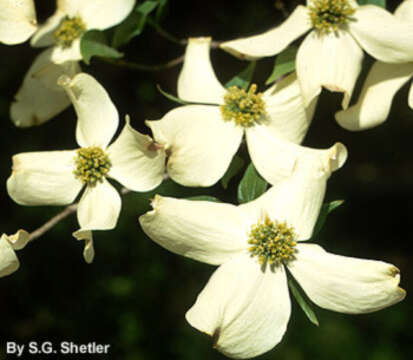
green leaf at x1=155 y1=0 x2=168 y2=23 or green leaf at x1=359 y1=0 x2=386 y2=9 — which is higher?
green leaf at x1=155 y1=0 x2=168 y2=23

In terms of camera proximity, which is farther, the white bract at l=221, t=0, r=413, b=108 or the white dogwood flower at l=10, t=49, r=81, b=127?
the white dogwood flower at l=10, t=49, r=81, b=127

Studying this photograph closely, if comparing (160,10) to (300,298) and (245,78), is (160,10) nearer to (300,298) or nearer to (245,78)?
(245,78)

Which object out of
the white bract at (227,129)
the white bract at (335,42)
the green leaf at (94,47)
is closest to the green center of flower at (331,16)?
the white bract at (335,42)

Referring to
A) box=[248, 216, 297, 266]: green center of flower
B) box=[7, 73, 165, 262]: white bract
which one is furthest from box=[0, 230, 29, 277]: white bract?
box=[248, 216, 297, 266]: green center of flower

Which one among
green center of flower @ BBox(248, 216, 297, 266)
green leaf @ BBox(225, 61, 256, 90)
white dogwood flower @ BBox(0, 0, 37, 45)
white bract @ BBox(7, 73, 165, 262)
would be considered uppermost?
white dogwood flower @ BBox(0, 0, 37, 45)

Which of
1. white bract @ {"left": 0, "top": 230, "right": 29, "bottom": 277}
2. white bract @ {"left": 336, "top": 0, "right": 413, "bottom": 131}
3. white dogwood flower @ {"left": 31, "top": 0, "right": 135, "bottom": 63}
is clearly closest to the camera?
white bract @ {"left": 0, "top": 230, "right": 29, "bottom": 277}

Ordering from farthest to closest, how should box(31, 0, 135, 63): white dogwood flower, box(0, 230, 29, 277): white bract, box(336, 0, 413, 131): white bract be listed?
box(31, 0, 135, 63): white dogwood flower
box(336, 0, 413, 131): white bract
box(0, 230, 29, 277): white bract

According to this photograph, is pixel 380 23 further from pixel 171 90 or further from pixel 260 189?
pixel 171 90

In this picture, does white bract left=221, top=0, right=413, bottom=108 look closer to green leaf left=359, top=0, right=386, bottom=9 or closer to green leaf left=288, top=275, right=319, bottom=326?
green leaf left=359, top=0, right=386, bottom=9

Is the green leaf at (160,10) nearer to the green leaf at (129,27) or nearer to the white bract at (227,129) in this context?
the green leaf at (129,27)
